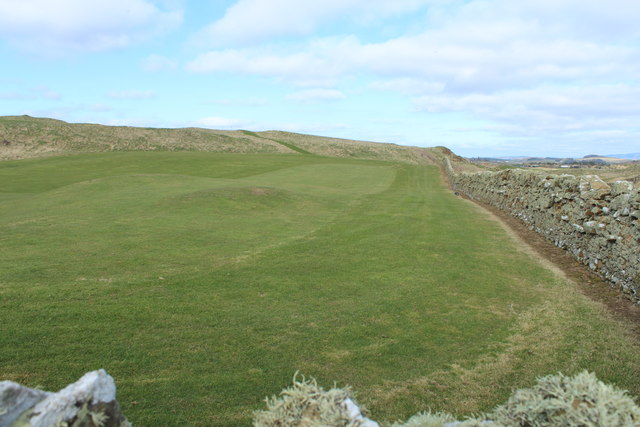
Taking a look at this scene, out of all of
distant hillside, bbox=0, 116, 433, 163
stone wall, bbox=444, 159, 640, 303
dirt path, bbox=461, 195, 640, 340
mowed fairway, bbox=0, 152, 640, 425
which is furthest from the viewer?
distant hillside, bbox=0, 116, 433, 163

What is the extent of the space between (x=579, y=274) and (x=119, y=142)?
75.3 m

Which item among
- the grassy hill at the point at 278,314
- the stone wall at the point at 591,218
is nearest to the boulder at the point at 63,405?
the grassy hill at the point at 278,314

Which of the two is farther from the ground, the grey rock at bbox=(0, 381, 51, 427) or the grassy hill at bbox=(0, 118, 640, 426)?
the grey rock at bbox=(0, 381, 51, 427)

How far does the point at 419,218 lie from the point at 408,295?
10.4 meters

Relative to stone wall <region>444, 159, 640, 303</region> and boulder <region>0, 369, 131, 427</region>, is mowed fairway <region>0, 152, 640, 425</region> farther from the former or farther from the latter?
boulder <region>0, 369, 131, 427</region>

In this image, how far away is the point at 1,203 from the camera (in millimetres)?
22266

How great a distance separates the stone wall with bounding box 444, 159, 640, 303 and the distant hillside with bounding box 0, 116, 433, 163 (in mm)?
64497

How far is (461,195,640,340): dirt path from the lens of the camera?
873 cm

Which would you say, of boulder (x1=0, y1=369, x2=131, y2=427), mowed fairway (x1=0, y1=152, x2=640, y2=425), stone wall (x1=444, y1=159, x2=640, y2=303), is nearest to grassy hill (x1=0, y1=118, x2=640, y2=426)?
mowed fairway (x1=0, y1=152, x2=640, y2=425)

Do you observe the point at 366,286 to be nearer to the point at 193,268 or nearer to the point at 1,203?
the point at 193,268

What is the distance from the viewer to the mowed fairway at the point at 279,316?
18.8 ft

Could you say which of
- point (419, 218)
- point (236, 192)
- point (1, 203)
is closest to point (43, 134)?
point (1, 203)

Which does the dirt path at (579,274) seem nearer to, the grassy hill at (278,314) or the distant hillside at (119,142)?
the grassy hill at (278,314)

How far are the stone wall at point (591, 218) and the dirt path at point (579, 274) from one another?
194 mm
